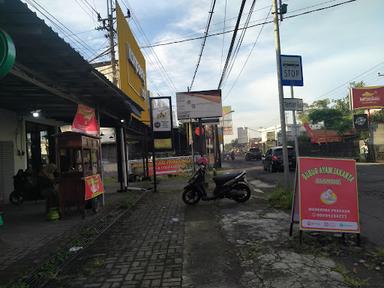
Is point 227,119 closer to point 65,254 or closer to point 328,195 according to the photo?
point 328,195

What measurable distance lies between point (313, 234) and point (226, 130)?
62.7 metres

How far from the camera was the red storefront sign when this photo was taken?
270 inches

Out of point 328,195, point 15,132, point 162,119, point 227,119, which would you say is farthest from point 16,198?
point 227,119

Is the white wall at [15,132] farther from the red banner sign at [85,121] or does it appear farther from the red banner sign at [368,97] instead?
the red banner sign at [368,97]

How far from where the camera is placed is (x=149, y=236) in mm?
8195

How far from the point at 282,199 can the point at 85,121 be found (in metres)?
5.65

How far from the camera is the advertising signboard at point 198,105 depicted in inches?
781

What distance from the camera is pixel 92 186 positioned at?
37.0ft

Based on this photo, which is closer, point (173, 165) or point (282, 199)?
point (282, 199)

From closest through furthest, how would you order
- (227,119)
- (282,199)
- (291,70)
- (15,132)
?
1. (291,70)
2. (282,199)
3. (15,132)
4. (227,119)

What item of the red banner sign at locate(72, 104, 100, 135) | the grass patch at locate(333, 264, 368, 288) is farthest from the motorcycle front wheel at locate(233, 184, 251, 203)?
the grass patch at locate(333, 264, 368, 288)

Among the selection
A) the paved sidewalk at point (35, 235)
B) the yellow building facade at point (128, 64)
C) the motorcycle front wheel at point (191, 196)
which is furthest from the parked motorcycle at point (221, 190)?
the yellow building facade at point (128, 64)

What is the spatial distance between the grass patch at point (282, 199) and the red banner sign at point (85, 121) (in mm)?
5372

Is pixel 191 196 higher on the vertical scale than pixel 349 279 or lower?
higher
